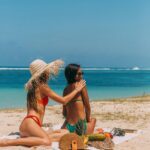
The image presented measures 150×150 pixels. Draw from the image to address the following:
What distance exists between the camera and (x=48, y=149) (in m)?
7.38

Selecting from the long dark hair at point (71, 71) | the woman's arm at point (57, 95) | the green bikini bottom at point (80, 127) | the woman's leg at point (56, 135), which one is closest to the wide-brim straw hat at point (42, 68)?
the woman's arm at point (57, 95)

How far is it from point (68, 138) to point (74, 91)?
2.78 ft

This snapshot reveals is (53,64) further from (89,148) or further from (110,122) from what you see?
(110,122)

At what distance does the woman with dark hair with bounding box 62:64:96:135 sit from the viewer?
27.2 ft

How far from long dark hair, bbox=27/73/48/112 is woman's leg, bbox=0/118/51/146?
260 mm

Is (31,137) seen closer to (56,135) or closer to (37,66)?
(56,135)

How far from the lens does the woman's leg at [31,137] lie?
299 inches

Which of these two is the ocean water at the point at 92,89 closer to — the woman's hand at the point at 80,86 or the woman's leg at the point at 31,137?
the woman's hand at the point at 80,86

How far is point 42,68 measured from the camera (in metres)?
7.79

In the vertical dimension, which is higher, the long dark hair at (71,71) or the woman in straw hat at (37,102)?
the long dark hair at (71,71)

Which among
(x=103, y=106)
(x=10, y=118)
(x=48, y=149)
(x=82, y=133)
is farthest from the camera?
(x=103, y=106)

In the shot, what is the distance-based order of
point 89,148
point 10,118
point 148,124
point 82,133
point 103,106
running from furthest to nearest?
point 103,106, point 10,118, point 148,124, point 82,133, point 89,148

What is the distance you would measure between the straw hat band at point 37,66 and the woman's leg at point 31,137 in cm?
90

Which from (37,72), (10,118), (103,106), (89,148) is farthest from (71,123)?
(103,106)
